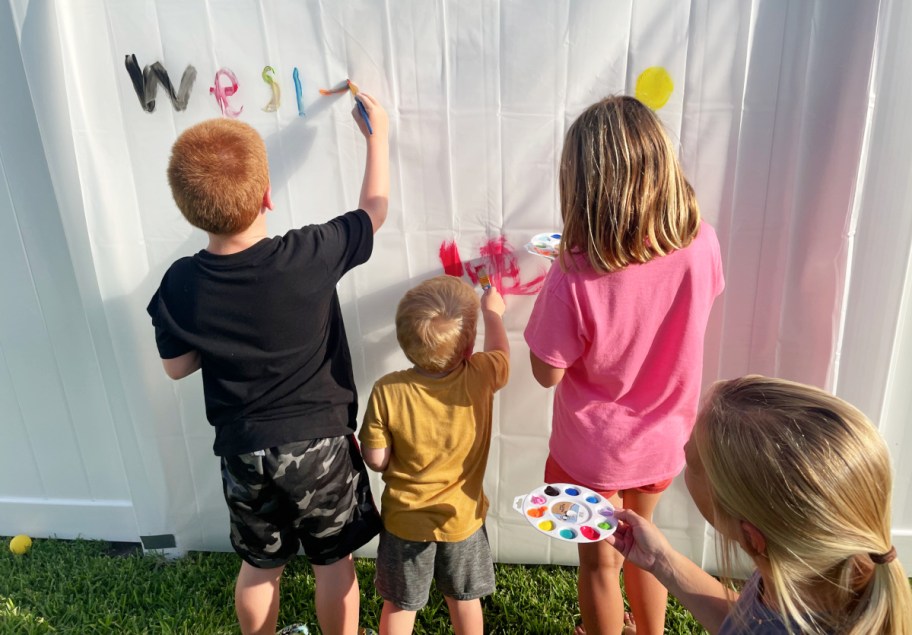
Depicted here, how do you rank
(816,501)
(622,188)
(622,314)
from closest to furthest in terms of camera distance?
(816,501) < (622,188) < (622,314)

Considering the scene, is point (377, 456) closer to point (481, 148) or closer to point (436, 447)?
point (436, 447)

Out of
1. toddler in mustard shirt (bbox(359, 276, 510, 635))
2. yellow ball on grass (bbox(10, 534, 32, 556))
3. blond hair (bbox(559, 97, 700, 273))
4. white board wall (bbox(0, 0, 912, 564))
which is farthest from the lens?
yellow ball on grass (bbox(10, 534, 32, 556))

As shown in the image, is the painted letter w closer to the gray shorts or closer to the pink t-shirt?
the pink t-shirt

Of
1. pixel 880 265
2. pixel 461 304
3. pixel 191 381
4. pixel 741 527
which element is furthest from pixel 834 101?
pixel 191 381

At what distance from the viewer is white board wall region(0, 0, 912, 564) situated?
179cm

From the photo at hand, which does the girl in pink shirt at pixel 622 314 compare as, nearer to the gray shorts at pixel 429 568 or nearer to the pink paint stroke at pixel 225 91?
the gray shorts at pixel 429 568

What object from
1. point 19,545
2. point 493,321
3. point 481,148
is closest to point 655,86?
point 481,148

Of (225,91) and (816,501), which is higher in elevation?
(225,91)

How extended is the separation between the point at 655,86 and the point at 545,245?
1.73 ft

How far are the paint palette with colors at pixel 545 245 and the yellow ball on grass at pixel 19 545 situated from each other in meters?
2.32

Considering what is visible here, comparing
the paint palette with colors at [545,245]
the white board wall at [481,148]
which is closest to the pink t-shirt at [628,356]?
the paint palette with colors at [545,245]

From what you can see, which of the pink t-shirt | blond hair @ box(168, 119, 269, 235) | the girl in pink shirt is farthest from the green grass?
blond hair @ box(168, 119, 269, 235)

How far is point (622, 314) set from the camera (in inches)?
62.0

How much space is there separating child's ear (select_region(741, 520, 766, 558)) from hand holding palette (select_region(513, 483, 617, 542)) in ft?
1.24
